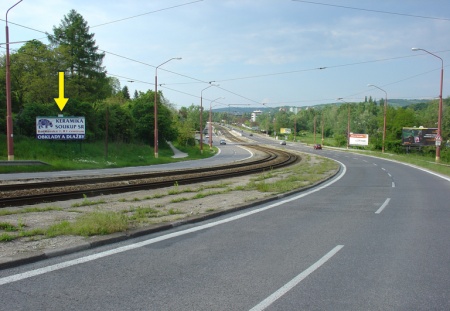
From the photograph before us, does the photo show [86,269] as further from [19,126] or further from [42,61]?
[42,61]

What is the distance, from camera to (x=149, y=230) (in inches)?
312

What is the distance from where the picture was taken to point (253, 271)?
5.69m

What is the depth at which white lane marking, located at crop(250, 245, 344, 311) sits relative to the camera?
4508mm

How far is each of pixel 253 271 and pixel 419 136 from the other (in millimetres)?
73300

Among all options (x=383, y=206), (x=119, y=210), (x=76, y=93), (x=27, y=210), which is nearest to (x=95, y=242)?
(x=119, y=210)

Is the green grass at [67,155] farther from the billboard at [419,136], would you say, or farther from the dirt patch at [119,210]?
the billboard at [419,136]

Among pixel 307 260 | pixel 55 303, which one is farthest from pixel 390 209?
pixel 55 303

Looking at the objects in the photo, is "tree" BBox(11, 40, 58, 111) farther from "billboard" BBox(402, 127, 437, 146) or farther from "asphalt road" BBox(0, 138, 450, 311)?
"billboard" BBox(402, 127, 437, 146)

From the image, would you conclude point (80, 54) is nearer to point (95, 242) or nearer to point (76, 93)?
point (76, 93)

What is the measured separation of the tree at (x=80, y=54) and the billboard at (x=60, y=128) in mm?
21920

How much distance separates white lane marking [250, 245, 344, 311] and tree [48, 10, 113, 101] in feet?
175

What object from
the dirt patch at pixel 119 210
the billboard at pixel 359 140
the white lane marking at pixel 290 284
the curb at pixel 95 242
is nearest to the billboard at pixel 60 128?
the dirt patch at pixel 119 210

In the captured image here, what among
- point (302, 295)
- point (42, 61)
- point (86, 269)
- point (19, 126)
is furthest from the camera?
point (42, 61)

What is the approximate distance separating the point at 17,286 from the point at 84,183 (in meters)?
14.6
